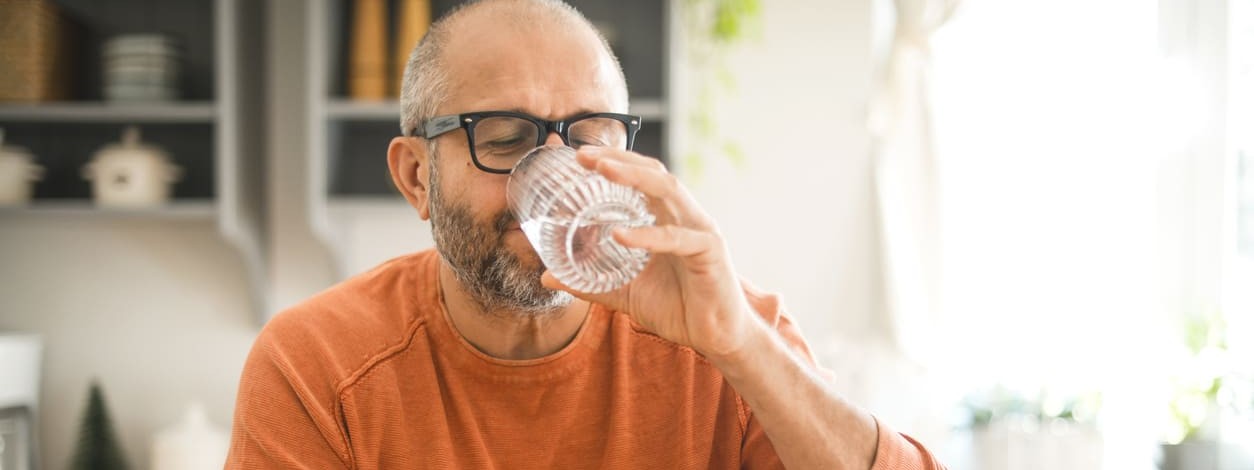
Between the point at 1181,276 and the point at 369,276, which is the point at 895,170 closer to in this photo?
the point at 1181,276

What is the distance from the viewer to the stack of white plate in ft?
6.81

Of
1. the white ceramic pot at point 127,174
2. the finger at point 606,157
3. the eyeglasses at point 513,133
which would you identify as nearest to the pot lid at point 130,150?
the white ceramic pot at point 127,174

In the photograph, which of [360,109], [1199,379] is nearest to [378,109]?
[360,109]

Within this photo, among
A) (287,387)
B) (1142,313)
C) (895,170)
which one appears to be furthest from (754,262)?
(287,387)

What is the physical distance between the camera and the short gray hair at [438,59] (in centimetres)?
109

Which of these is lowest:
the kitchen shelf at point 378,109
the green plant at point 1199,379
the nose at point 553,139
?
the green plant at point 1199,379

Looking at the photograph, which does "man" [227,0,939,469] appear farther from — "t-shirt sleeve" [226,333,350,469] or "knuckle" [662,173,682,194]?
"knuckle" [662,173,682,194]

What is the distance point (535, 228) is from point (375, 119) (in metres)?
1.42

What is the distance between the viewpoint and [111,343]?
93.3 inches

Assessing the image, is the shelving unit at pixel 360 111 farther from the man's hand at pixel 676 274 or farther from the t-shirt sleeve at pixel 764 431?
the man's hand at pixel 676 274

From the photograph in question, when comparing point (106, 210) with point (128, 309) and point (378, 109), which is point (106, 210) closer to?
point (128, 309)

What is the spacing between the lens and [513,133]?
1.01 meters

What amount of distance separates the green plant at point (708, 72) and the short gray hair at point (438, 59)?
1.22 meters

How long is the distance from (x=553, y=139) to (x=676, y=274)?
22 cm
